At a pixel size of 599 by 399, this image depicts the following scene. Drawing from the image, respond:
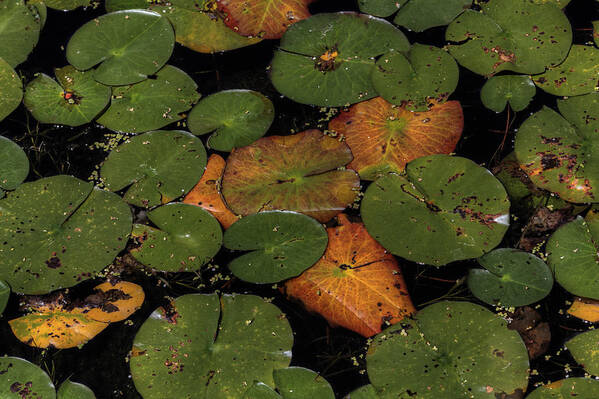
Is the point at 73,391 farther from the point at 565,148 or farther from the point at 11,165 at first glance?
the point at 565,148

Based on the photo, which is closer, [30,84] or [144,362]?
[144,362]

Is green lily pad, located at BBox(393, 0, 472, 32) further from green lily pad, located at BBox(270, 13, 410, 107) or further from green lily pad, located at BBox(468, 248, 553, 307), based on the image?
green lily pad, located at BBox(468, 248, 553, 307)

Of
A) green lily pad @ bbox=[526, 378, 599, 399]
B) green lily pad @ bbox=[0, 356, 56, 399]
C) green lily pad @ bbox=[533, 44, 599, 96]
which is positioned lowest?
green lily pad @ bbox=[0, 356, 56, 399]

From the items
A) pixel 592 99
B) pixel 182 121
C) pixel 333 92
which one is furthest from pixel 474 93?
pixel 182 121

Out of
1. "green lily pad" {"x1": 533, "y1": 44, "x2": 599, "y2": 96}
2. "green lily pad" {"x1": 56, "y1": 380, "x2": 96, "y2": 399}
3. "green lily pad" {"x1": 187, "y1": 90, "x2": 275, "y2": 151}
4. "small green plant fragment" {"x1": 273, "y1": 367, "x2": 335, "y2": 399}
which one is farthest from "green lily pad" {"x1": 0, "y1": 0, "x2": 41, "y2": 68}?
"green lily pad" {"x1": 533, "y1": 44, "x2": 599, "y2": 96}

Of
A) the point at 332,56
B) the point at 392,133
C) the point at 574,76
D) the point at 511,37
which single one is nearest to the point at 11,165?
the point at 332,56

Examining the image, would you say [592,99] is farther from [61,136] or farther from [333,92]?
[61,136]
